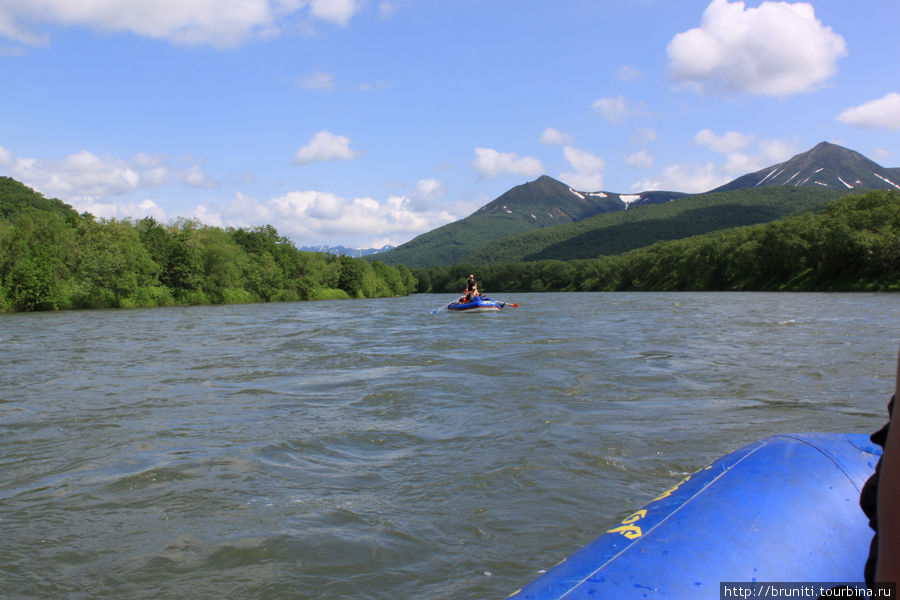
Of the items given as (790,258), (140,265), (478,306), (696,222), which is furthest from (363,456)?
(696,222)

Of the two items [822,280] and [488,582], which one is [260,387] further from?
[822,280]

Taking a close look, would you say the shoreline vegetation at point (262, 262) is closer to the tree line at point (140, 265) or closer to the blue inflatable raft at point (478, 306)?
the tree line at point (140, 265)

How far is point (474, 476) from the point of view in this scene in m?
4.99

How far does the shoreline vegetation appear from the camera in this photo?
142 feet

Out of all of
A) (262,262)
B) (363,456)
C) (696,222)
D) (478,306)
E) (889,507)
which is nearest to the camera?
(889,507)

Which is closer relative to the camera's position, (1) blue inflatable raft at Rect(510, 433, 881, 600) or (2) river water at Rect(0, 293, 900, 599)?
(1) blue inflatable raft at Rect(510, 433, 881, 600)

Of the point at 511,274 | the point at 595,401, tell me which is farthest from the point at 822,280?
the point at 511,274

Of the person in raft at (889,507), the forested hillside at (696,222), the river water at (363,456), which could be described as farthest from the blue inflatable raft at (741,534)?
the forested hillside at (696,222)

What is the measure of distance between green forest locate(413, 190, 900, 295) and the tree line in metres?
51.3

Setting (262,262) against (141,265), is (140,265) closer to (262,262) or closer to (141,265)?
(141,265)

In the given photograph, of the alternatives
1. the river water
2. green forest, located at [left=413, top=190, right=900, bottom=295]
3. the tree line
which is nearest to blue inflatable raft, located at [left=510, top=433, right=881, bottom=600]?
the river water

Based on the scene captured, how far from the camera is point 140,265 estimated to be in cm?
4772

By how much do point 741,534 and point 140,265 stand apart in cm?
5263

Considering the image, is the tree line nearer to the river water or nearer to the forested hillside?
the river water
